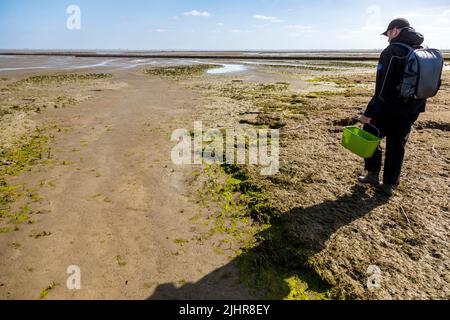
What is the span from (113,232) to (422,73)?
4.87m

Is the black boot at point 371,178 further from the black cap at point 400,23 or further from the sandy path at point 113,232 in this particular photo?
the sandy path at point 113,232

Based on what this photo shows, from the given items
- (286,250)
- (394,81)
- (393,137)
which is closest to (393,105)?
(394,81)

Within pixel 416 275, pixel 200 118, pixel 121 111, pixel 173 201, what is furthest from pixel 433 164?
pixel 121 111

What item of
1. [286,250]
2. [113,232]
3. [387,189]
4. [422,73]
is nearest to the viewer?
[286,250]

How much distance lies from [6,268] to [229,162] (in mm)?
4368

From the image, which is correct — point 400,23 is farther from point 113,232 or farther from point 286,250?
point 113,232

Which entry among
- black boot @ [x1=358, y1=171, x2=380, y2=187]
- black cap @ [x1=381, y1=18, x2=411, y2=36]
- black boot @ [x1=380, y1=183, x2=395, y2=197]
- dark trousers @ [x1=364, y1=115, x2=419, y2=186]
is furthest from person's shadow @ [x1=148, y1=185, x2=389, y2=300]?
black cap @ [x1=381, y1=18, x2=411, y2=36]

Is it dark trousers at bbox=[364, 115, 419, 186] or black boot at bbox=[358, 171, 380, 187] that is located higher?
dark trousers at bbox=[364, 115, 419, 186]

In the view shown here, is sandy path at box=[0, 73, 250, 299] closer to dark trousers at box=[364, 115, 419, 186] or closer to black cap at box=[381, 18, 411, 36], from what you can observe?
dark trousers at box=[364, 115, 419, 186]

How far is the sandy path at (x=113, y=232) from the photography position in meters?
3.46

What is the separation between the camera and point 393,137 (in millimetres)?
5027

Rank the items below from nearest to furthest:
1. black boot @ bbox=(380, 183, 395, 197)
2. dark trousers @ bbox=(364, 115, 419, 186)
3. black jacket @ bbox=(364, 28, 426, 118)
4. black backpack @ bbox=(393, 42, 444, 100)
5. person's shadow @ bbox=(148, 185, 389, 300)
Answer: person's shadow @ bbox=(148, 185, 389, 300)
black backpack @ bbox=(393, 42, 444, 100)
black jacket @ bbox=(364, 28, 426, 118)
dark trousers @ bbox=(364, 115, 419, 186)
black boot @ bbox=(380, 183, 395, 197)

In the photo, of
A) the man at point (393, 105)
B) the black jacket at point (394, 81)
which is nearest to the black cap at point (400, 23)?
the man at point (393, 105)

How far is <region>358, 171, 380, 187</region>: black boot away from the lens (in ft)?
18.5
